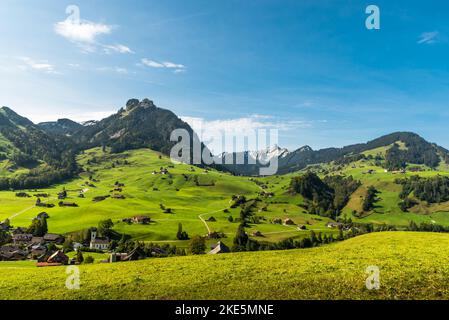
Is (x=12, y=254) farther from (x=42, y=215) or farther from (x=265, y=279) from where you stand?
(x=265, y=279)

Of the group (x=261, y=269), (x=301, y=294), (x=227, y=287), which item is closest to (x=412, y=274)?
(x=301, y=294)

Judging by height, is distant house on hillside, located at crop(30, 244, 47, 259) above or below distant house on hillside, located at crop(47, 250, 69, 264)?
below

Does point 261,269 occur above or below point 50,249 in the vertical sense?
above

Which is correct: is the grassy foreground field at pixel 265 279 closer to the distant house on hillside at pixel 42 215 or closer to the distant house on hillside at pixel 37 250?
the distant house on hillside at pixel 37 250

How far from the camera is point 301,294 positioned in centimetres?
2834

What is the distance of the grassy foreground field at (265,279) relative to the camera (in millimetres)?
28562

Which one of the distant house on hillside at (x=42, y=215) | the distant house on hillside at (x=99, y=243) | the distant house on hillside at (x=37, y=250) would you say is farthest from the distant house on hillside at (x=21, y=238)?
the distant house on hillside at (x=42, y=215)

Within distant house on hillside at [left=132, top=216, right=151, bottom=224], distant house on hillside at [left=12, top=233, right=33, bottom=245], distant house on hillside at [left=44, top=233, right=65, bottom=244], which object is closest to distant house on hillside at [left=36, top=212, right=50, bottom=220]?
distant house on hillside at [left=12, top=233, right=33, bottom=245]

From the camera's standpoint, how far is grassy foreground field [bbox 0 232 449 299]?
28.6m

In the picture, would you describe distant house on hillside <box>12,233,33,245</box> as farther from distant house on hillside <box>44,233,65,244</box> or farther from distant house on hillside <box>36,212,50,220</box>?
distant house on hillside <box>36,212,50,220</box>
